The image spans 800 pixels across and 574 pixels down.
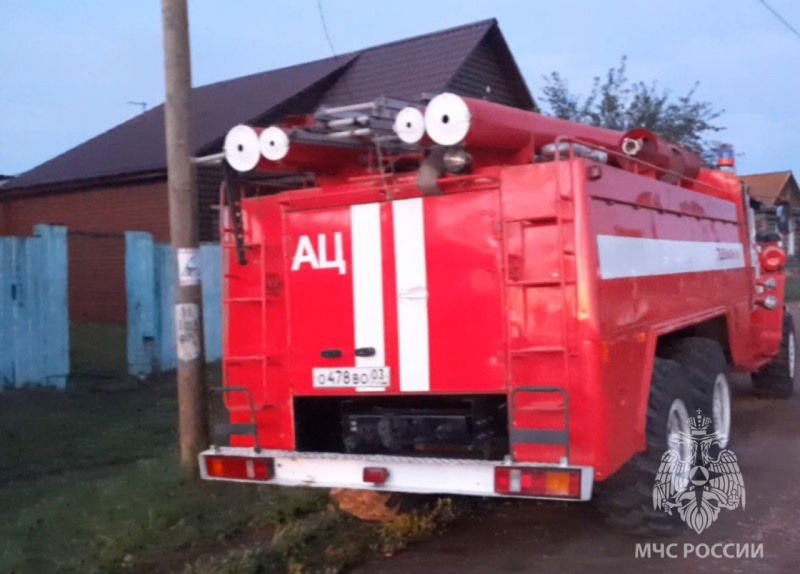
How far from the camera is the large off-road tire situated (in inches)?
235

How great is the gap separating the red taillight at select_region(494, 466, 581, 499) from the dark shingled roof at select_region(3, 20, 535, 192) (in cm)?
1519

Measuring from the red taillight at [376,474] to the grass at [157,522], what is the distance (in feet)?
1.96

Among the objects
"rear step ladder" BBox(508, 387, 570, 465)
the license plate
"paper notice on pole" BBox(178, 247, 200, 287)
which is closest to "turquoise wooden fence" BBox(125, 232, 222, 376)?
"paper notice on pole" BBox(178, 247, 200, 287)

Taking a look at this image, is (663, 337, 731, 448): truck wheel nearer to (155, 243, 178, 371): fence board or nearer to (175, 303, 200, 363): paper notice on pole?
(175, 303, 200, 363): paper notice on pole

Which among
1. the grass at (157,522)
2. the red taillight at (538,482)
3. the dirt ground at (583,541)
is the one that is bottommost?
the dirt ground at (583,541)

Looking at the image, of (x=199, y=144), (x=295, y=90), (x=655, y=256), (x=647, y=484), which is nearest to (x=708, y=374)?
(x=655, y=256)

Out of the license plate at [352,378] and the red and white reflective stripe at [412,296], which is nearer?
the red and white reflective stripe at [412,296]

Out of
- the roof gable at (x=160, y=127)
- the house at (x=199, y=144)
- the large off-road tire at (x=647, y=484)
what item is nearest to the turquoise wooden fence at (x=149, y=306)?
the house at (x=199, y=144)

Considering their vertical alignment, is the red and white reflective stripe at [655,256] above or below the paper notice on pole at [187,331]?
above

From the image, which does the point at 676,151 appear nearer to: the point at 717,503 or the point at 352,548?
the point at 717,503

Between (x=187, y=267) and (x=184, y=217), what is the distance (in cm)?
39

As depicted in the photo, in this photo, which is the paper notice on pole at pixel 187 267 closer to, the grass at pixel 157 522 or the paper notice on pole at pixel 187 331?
the paper notice on pole at pixel 187 331

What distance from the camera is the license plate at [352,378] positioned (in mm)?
6113

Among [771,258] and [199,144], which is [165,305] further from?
[771,258]
